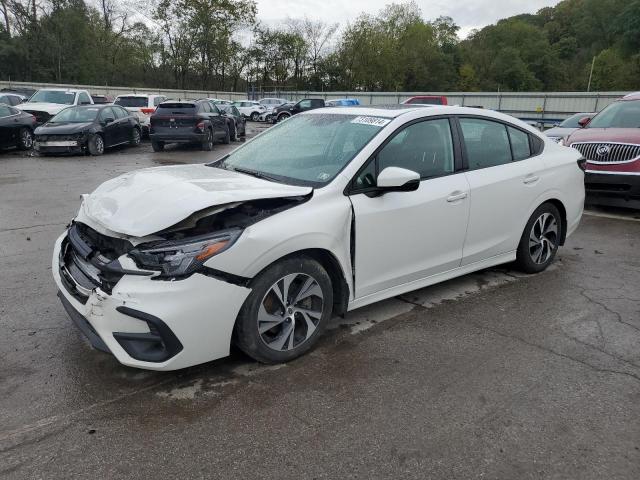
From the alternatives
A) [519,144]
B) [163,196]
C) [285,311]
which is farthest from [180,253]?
[519,144]

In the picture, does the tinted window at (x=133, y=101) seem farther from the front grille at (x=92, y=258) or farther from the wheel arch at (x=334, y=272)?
the wheel arch at (x=334, y=272)

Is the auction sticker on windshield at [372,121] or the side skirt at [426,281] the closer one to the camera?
the side skirt at [426,281]

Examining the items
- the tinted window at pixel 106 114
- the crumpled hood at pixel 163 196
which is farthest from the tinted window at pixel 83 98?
the crumpled hood at pixel 163 196

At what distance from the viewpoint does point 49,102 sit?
18.3m

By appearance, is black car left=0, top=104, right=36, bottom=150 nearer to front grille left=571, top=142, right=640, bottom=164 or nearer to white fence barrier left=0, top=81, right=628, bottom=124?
front grille left=571, top=142, right=640, bottom=164

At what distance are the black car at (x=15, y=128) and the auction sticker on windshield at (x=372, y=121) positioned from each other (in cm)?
1407

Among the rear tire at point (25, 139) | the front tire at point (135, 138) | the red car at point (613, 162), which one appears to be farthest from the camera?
the front tire at point (135, 138)

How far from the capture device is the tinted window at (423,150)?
153 inches

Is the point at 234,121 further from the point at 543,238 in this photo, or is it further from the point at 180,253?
the point at 180,253

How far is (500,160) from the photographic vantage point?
468 centimetres

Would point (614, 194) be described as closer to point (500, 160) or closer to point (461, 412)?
point (500, 160)

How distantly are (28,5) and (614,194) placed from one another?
49.9 m

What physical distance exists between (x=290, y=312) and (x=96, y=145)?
14.1 metres

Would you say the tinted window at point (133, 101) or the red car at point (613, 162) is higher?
the tinted window at point (133, 101)
